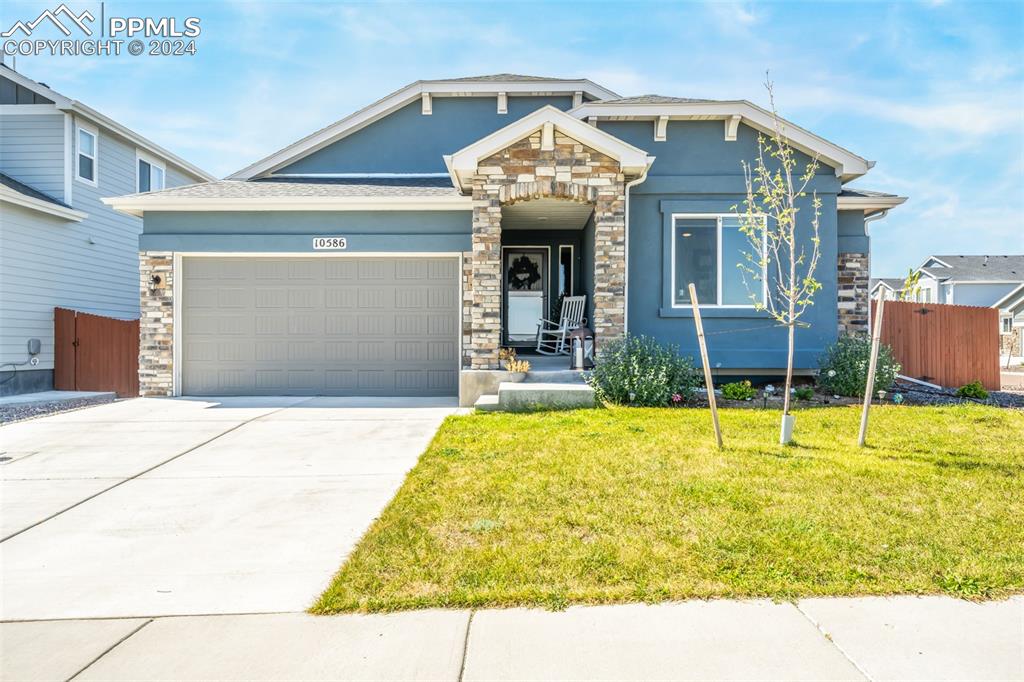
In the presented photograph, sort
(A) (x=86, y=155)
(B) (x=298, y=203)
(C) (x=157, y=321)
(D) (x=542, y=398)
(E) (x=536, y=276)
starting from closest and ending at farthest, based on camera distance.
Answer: (D) (x=542, y=398) → (B) (x=298, y=203) → (C) (x=157, y=321) → (E) (x=536, y=276) → (A) (x=86, y=155)

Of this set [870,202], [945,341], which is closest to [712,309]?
[870,202]

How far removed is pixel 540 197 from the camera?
29.8 feet

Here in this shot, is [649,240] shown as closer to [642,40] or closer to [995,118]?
[642,40]

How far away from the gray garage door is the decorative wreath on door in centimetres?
322

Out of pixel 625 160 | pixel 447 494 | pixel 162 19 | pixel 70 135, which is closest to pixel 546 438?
pixel 447 494

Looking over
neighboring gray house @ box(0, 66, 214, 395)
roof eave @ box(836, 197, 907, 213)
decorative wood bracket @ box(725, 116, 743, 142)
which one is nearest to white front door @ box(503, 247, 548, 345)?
decorative wood bracket @ box(725, 116, 743, 142)

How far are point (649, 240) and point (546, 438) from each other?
4.82 meters

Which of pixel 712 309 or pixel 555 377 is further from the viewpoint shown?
pixel 712 309

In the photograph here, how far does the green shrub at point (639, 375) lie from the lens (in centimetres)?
840

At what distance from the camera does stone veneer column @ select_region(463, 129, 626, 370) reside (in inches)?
352

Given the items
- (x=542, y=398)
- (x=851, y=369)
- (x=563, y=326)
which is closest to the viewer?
(x=542, y=398)

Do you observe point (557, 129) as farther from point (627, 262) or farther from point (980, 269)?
point (980, 269)

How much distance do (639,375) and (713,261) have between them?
276 cm

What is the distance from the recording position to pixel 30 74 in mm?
14219
